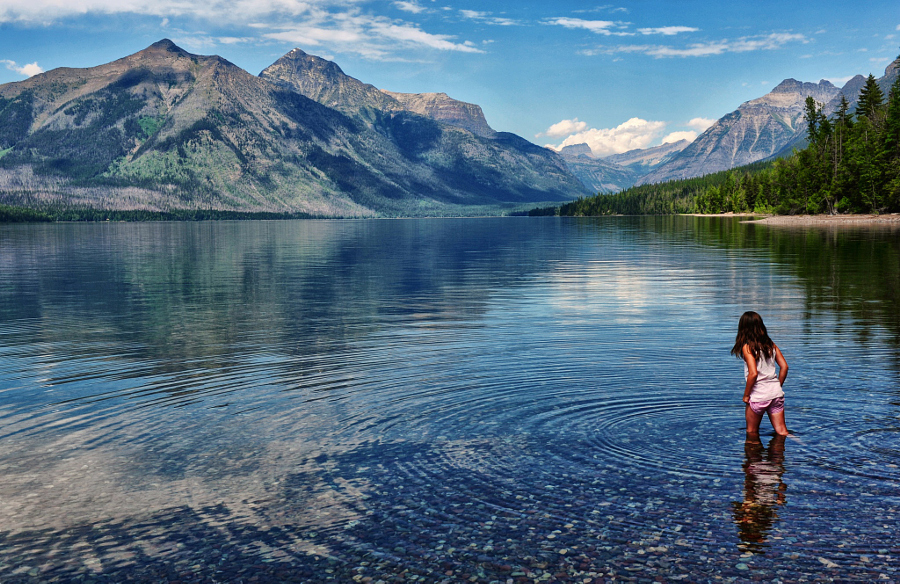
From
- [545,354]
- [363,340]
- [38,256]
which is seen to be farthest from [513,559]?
[38,256]

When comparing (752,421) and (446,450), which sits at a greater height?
(752,421)

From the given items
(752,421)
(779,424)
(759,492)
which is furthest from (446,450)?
(779,424)

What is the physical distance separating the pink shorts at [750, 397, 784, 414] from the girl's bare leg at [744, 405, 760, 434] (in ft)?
0.33

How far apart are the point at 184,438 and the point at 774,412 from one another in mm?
12588

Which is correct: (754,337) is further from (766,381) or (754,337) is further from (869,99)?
(869,99)

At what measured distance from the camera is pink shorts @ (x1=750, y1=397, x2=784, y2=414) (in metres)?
14.1

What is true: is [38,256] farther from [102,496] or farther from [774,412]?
[774,412]

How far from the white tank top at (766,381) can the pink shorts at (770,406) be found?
0.27 ft

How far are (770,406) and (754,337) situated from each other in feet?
4.97

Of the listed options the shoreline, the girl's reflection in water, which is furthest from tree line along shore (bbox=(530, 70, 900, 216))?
the girl's reflection in water

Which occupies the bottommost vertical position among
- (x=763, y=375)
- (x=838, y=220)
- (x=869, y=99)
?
(x=763, y=375)

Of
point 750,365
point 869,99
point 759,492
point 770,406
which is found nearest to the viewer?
point 759,492

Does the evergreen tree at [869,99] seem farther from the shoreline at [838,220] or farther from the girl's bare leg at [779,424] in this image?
the girl's bare leg at [779,424]

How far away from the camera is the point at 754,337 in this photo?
13.9 metres
